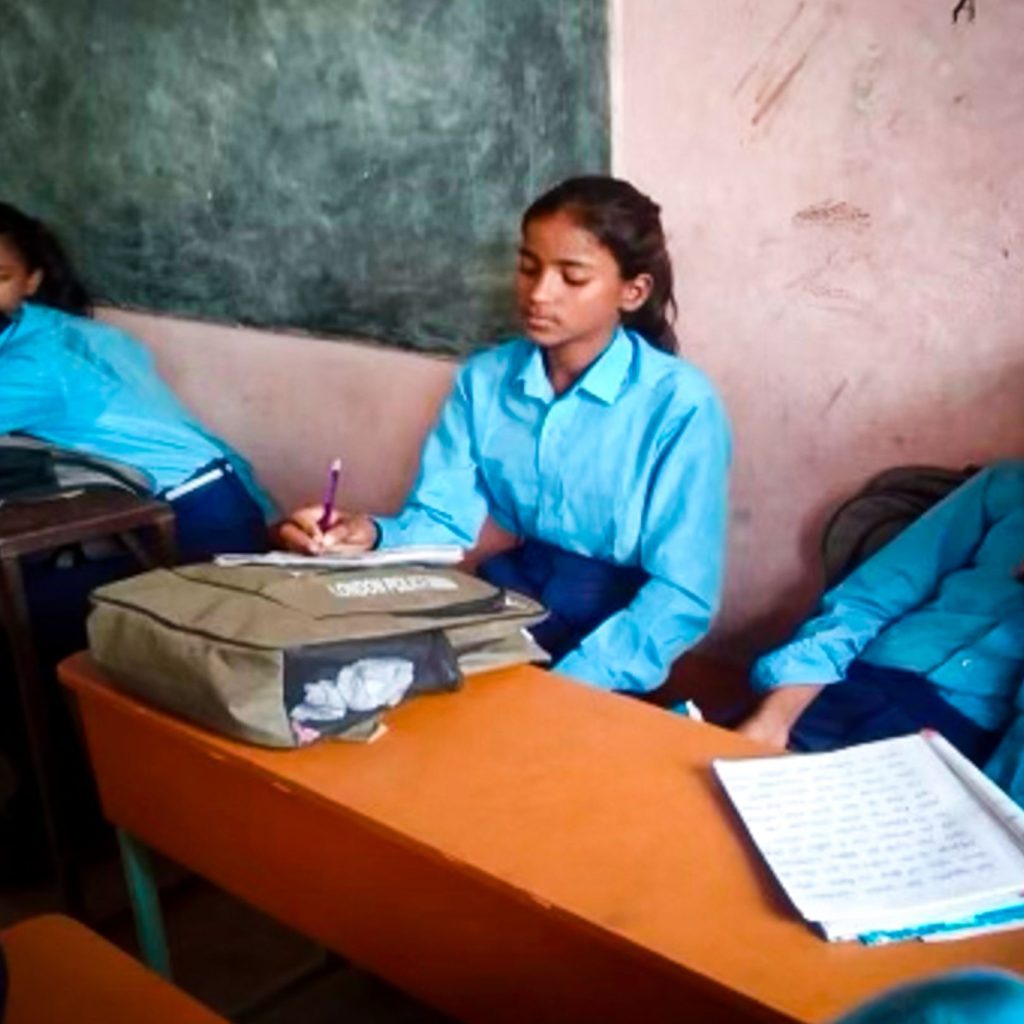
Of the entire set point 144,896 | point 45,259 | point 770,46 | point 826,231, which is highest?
point 770,46

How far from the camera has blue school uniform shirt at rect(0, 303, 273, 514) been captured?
264 centimetres

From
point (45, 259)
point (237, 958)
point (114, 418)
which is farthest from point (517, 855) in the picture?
point (45, 259)

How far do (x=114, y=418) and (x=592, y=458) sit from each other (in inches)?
49.5

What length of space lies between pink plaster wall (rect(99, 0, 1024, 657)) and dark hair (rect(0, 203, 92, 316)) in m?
1.56

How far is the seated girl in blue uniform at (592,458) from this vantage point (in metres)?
1.82

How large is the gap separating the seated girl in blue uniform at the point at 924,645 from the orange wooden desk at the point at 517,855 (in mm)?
384

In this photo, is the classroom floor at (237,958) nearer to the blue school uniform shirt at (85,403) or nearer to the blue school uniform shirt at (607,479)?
the blue school uniform shirt at (607,479)

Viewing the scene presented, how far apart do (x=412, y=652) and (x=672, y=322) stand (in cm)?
98

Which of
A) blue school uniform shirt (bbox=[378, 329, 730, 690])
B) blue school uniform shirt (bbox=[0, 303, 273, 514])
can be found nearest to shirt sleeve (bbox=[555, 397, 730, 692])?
blue school uniform shirt (bbox=[378, 329, 730, 690])

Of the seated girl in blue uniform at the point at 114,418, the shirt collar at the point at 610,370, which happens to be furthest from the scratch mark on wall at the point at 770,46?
the seated girl in blue uniform at the point at 114,418

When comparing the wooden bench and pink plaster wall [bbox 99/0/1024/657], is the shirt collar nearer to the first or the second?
pink plaster wall [bbox 99/0/1024/657]

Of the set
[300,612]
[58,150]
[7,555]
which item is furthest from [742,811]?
[58,150]

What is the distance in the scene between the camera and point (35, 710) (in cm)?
214

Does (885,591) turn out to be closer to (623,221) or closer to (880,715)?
(880,715)
